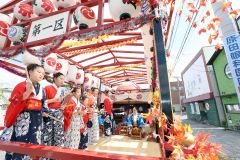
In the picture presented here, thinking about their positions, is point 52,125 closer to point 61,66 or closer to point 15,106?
point 15,106

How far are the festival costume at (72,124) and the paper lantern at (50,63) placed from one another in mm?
2294

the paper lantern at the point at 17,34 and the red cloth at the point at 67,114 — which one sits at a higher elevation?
the paper lantern at the point at 17,34

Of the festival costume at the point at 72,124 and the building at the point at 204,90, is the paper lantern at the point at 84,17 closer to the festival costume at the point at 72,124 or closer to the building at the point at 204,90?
the festival costume at the point at 72,124

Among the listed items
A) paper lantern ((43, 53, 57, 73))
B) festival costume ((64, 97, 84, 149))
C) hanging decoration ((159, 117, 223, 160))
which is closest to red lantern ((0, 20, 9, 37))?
paper lantern ((43, 53, 57, 73))

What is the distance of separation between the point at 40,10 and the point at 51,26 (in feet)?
2.01

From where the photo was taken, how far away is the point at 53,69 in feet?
21.2

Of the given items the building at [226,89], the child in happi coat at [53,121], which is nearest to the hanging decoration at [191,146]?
the child in happi coat at [53,121]

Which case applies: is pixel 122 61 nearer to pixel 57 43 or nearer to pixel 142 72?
pixel 142 72

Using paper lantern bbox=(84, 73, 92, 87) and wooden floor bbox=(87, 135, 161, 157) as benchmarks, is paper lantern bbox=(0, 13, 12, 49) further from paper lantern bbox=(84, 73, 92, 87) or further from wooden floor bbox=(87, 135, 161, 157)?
paper lantern bbox=(84, 73, 92, 87)

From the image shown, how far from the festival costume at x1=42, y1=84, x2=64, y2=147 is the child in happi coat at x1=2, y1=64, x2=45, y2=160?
3.14ft

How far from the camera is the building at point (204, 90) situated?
63.2 ft

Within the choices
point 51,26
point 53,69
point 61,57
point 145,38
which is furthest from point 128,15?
point 61,57

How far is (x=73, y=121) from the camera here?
4656 mm

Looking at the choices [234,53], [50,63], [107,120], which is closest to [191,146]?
[50,63]
